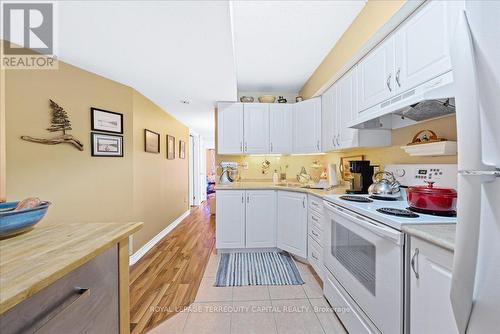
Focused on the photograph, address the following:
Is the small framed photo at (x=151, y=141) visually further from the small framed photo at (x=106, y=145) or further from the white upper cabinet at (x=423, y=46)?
the white upper cabinet at (x=423, y=46)

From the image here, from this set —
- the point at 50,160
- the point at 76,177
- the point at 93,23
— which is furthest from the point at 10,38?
the point at 76,177

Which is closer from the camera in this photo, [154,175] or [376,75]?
[376,75]

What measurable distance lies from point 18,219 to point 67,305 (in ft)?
1.25

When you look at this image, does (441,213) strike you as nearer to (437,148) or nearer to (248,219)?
(437,148)

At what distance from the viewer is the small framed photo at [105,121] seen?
2.40m

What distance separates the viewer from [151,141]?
11.0ft

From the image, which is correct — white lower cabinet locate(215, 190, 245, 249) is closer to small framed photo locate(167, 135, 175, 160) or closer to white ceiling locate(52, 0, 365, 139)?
white ceiling locate(52, 0, 365, 139)

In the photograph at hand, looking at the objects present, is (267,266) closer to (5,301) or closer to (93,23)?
(5,301)

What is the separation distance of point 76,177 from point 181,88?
1623mm

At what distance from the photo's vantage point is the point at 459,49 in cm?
59

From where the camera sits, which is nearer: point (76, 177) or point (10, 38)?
point (10, 38)

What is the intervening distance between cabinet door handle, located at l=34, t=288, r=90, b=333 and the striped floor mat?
175 centimetres

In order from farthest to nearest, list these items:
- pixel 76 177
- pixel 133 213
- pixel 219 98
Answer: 1. pixel 219 98
2. pixel 133 213
3. pixel 76 177

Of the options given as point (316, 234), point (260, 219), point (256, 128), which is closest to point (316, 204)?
point (316, 234)
